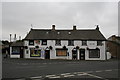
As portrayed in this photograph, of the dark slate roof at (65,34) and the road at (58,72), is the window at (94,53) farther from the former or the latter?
the road at (58,72)

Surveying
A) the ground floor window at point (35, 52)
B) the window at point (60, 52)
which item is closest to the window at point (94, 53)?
the window at point (60, 52)

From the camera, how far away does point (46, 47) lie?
34.8 metres

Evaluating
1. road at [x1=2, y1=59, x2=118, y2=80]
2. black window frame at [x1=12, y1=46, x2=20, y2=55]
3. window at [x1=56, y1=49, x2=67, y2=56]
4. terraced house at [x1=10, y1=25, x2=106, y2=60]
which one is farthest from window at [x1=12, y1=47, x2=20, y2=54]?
road at [x1=2, y1=59, x2=118, y2=80]

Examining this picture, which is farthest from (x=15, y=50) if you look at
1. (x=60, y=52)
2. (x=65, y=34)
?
(x=65, y=34)

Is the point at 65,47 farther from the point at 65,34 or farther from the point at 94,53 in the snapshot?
the point at 94,53

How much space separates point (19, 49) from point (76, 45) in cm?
1281

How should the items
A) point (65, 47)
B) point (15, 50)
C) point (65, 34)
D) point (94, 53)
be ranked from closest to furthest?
point (65, 47) → point (94, 53) → point (15, 50) → point (65, 34)

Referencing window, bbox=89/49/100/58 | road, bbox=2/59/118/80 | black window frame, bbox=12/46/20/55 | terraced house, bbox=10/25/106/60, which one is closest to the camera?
road, bbox=2/59/118/80

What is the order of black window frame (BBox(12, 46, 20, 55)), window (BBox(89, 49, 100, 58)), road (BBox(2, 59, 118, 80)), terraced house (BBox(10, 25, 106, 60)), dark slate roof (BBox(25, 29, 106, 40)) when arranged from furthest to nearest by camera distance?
black window frame (BBox(12, 46, 20, 55)) → dark slate roof (BBox(25, 29, 106, 40)) → window (BBox(89, 49, 100, 58)) → terraced house (BBox(10, 25, 106, 60)) → road (BBox(2, 59, 118, 80))

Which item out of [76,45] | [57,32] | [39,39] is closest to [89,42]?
[76,45]

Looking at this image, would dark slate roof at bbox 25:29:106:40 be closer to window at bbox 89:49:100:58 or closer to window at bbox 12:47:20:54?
window at bbox 89:49:100:58

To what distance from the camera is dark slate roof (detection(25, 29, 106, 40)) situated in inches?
1404

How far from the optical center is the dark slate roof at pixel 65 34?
3566 centimetres

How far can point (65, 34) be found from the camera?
3684 cm
